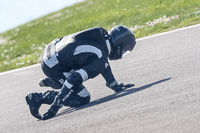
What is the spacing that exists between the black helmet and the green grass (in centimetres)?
489

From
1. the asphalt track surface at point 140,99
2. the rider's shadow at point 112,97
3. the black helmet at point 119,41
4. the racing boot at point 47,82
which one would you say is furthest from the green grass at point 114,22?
the racing boot at point 47,82

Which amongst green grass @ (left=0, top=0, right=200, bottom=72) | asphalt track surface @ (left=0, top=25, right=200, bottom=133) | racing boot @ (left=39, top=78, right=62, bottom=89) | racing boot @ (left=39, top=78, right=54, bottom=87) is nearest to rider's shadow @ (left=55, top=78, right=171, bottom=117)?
asphalt track surface @ (left=0, top=25, right=200, bottom=133)

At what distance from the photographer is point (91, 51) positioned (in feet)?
26.5

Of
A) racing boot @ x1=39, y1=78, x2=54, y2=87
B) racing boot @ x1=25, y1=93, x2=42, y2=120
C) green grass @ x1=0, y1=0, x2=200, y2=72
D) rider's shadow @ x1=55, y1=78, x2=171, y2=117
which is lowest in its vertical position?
green grass @ x1=0, y1=0, x2=200, y2=72

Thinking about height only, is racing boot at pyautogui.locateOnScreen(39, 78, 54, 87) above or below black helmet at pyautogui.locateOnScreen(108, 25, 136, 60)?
below

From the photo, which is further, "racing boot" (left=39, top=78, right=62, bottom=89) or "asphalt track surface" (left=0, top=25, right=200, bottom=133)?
"racing boot" (left=39, top=78, right=62, bottom=89)

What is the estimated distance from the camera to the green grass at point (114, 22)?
575 inches

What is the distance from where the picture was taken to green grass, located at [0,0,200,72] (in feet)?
47.9

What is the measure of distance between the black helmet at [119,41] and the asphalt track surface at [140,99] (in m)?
0.59

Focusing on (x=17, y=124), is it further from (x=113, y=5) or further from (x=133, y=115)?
(x=113, y=5)

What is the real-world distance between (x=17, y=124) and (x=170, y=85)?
7.57 feet

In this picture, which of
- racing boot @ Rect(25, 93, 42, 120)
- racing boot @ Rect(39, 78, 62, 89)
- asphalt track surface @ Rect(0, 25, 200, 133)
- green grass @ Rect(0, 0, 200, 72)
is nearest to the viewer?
asphalt track surface @ Rect(0, 25, 200, 133)

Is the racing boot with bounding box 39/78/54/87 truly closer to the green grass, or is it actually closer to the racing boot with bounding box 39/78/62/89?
the racing boot with bounding box 39/78/62/89

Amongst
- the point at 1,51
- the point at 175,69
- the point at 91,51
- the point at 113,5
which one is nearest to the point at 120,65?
the point at 175,69
